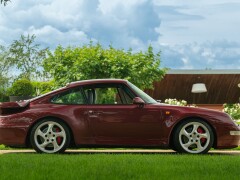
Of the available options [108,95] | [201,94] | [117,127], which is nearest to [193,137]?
[117,127]

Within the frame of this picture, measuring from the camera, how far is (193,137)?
31.6 ft

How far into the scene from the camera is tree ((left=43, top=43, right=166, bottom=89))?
3003 cm

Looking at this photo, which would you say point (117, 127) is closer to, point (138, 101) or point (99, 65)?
point (138, 101)

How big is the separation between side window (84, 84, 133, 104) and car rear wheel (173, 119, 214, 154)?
3.47ft

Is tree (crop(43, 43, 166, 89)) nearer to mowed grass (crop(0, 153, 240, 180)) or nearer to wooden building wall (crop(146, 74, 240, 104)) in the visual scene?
wooden building wall (crop(146, 74, 240, 104))

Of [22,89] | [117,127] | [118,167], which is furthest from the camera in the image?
[22,89]

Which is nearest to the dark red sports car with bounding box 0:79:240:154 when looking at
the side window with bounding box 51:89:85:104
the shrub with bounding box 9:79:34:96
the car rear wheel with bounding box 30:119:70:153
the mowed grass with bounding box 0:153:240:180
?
the car rear wheel with bounding box 30:119:70:153

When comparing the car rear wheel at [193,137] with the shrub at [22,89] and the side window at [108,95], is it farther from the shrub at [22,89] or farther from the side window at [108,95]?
the shrub at [22,89]

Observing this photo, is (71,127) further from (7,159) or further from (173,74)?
(173,74)

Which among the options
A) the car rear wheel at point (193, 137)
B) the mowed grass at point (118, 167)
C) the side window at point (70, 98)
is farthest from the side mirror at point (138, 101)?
the mowed grass at point (118, 167)

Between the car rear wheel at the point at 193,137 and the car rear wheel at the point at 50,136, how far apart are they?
1922mm

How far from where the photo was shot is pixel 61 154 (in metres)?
9.54

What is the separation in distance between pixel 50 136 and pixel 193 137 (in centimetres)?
248

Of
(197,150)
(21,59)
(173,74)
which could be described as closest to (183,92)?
(173,74)
